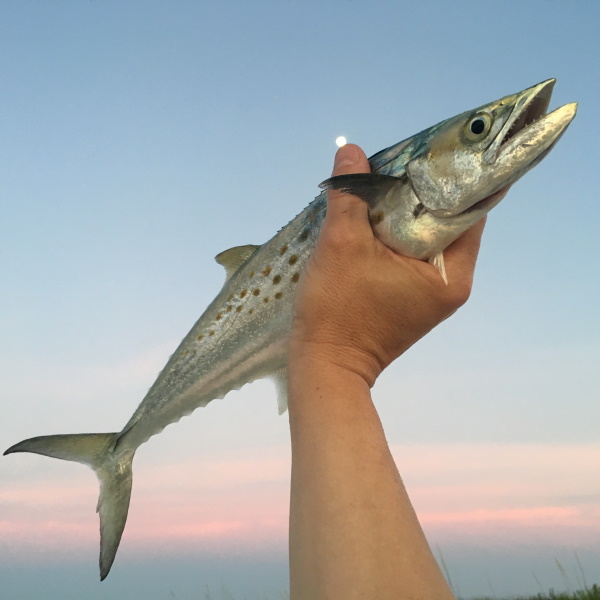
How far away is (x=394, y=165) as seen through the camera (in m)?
3.60

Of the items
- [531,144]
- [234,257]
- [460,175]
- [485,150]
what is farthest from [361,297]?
[234,257]

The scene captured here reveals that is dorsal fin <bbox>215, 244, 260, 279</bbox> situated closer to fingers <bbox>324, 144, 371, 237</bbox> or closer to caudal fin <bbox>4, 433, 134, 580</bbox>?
fingers <bbox>324, 144, 371, 237</bbox>

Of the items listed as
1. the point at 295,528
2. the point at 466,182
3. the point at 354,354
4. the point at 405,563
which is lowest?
the point at 405,563

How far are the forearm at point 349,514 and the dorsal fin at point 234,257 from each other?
254 cm

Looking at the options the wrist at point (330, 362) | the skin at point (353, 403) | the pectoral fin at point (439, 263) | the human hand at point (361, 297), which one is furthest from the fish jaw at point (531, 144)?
the wrist at point (330, 362)

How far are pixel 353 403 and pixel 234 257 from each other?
2.74 meters

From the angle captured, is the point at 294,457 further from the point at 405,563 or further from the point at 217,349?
the point at 217,349

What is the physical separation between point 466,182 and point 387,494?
189 centimetres

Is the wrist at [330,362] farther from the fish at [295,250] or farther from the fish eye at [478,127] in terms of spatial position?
the fish eye at [478,127]

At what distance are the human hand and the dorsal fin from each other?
1.74m

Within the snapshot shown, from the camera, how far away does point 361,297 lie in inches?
113

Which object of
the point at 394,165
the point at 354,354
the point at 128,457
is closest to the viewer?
the point at 354,354

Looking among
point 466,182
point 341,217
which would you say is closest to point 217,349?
point 341,217

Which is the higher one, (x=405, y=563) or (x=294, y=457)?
(x=294, y=457)
